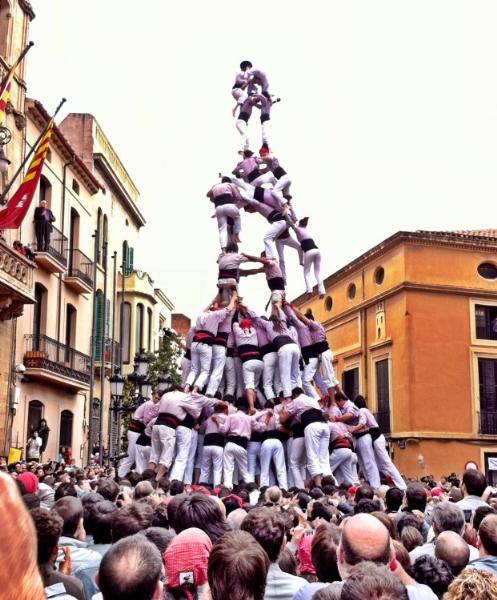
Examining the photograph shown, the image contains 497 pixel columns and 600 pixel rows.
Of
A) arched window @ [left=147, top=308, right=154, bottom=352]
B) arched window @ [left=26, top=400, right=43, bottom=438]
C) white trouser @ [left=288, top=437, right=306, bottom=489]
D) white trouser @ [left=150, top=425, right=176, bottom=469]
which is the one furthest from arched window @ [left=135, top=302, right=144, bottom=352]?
white trouser @ [left=288, top=437, right=306, bottom=489]

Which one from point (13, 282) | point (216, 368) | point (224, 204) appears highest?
point (224, 204)

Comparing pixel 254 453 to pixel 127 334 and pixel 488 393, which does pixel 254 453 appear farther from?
pixel 127 334

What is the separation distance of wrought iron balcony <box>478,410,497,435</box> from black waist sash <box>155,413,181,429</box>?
2066 centimetres

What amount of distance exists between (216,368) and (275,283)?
8.77 ft

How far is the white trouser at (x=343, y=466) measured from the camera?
16.5 m

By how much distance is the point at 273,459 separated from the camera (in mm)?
15977

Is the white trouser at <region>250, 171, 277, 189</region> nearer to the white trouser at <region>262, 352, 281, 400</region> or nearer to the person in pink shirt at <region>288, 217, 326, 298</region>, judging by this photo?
the person in pink shirt at <region>288, 217, 326, 298</region>

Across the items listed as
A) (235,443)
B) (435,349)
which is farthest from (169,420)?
(435,349)

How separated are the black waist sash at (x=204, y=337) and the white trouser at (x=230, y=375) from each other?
1.17 metres

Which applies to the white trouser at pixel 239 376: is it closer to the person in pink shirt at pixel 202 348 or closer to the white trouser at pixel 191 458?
the person in pink shirt at pixel 202 348

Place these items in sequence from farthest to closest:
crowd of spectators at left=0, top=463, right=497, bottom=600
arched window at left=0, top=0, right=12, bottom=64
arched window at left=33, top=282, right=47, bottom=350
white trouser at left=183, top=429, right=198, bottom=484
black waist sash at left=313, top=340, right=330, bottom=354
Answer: arched window at left=33, top=282, right=47, bottom=350, arched window at left=0, top=0, right=12, bottom=64, black waist sash at left=313, top=340, right=330, bottom=354, white trouser at left=183, top=429, right=198, bottom=484, crowd of spectators at left=0, top=463, right=497, bottom=600

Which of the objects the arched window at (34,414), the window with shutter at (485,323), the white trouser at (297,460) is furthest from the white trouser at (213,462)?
the window with shutter at (485,323)

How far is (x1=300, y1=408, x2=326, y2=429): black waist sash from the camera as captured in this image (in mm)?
15875

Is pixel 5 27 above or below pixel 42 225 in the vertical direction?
above
